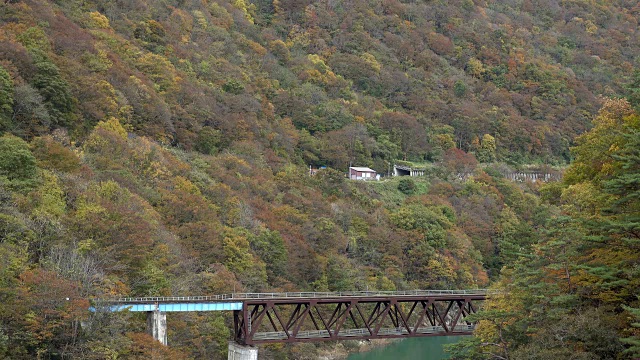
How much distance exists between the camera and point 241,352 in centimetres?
4872

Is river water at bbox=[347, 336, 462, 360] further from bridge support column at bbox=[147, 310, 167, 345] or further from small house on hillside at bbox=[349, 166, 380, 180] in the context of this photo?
small house on hillside at bbox=[349, 166, 380, 180]

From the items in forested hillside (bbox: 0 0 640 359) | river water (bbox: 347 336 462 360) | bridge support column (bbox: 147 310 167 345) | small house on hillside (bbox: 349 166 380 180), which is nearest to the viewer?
forested hillside (bbox: 0 0 640 359)

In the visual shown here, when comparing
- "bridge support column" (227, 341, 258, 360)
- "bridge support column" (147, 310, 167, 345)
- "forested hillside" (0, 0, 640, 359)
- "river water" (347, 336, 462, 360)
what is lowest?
"river water" (347, 336, 462, 360)

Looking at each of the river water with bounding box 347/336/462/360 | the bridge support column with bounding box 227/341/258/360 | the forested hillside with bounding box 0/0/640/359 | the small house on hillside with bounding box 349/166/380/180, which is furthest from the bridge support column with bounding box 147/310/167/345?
the small house on hillside with bounding box 349/166/380/180

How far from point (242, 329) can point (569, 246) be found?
1902cm

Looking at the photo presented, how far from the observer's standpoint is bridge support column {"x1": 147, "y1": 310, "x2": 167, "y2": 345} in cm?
4562

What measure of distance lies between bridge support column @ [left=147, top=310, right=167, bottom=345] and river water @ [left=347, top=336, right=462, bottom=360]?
2233cm

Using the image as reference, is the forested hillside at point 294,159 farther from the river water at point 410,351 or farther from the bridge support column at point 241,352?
the river water at point 410,351

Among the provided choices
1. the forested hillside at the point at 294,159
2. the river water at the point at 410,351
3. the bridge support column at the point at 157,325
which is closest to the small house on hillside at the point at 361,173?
the forested hillside at the point at 294,159

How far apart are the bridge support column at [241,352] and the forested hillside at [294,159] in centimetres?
234

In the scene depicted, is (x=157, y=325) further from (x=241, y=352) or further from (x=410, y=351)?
(x=410, y=351)

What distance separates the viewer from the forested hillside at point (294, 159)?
40188mm

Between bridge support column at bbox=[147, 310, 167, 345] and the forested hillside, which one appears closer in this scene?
the forested hillside

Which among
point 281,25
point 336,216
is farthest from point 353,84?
point 336,216
